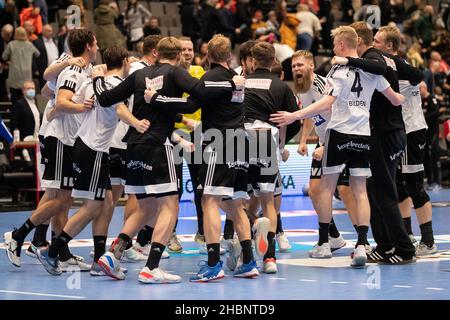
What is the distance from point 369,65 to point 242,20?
1563 cm

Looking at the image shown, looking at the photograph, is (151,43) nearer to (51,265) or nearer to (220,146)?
(220,146)

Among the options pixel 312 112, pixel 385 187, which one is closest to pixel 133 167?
pixel 312 112

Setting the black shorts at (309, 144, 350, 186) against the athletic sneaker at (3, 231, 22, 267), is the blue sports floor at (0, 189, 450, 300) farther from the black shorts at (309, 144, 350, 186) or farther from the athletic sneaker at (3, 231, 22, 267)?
the black shorts at (309, 144, 350, 186)

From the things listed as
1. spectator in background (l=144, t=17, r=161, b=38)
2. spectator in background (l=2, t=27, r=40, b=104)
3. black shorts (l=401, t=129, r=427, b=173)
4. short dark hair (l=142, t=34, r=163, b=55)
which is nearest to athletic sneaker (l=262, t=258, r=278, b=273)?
black shorts (l=401, t=129, r=427, b=173)

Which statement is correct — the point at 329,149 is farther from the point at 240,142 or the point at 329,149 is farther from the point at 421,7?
the point at 421,7

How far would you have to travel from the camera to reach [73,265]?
1102 cm

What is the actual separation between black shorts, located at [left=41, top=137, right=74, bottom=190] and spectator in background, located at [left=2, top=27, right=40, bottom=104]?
32.5 feet

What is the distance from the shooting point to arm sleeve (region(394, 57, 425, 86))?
38.0 feet

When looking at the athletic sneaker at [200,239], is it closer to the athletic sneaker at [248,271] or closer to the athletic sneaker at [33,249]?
the athletic sneaker at [33,249]

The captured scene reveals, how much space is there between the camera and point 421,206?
12.2m

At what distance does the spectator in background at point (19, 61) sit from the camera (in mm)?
20969

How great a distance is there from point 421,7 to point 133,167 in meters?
20.5

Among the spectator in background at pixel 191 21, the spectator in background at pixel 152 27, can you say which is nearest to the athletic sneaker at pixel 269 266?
the spectator in background at pixel 152 27

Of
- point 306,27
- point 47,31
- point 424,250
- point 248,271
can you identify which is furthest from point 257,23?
point 248,271
